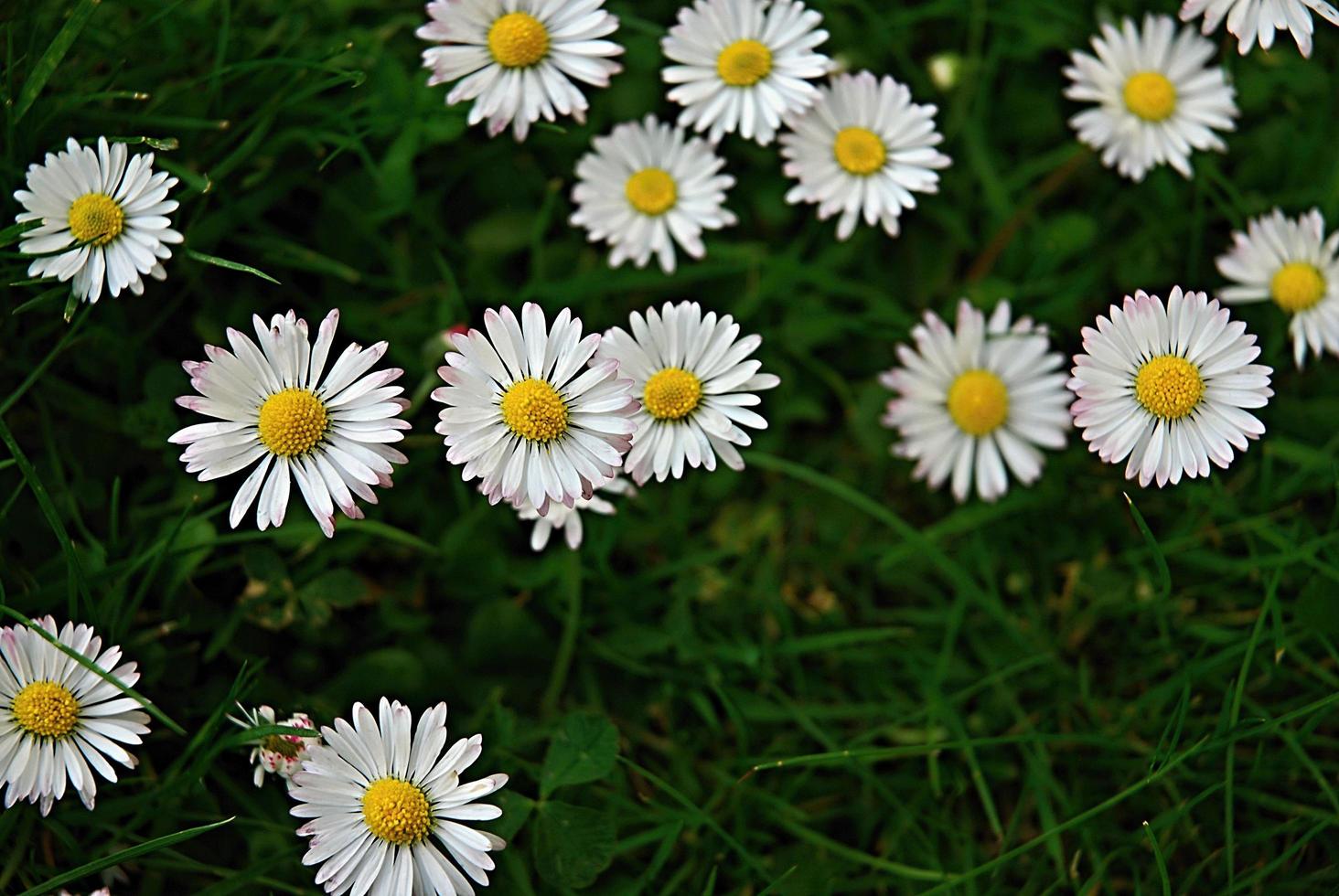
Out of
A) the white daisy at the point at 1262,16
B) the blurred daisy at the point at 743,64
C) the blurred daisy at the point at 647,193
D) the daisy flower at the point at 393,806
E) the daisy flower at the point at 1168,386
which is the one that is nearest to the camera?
the daisy flower at the point at 393,806

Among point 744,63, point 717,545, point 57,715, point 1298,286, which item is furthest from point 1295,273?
point 57,715

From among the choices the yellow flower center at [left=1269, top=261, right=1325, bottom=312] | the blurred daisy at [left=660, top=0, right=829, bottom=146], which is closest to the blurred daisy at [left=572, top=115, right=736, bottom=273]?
the blurred daisy at [left=660, top=0, right=829, bottom=146]

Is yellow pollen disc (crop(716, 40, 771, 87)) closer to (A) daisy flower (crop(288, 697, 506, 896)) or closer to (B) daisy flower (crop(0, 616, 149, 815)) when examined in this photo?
(A) daisy flower (crop(288, 697, 506, 896))

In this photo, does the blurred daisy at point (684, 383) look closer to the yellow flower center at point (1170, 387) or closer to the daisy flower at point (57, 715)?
the yellow flower center at point (1170, 387)

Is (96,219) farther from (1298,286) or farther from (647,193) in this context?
(1298,286)

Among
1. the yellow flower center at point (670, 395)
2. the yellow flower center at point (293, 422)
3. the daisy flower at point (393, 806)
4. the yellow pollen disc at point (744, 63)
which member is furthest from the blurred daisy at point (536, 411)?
the yellow pollen disc at point (744, 63)

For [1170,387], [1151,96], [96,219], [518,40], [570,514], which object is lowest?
[570,514]
